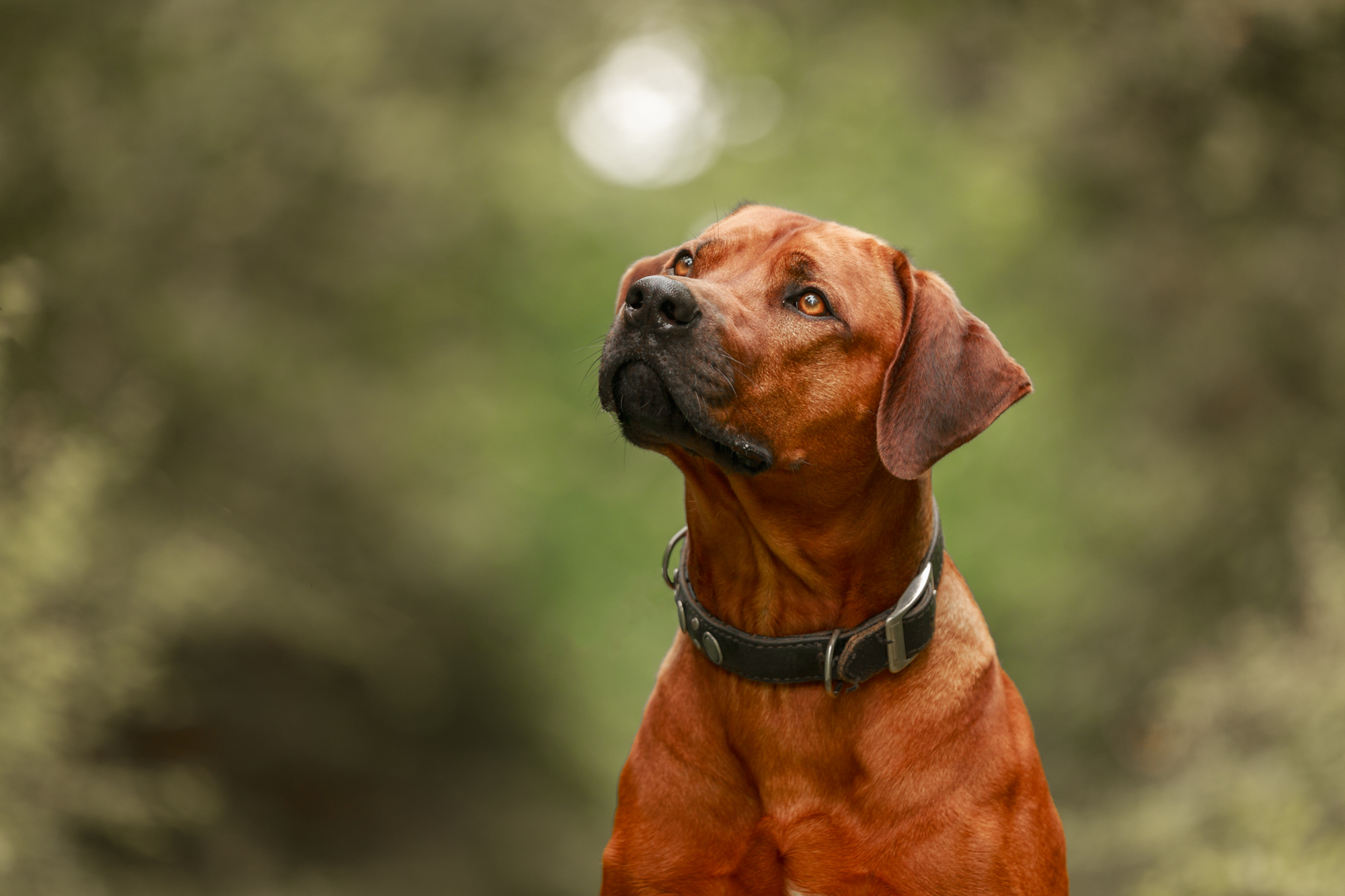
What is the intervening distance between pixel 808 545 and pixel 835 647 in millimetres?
292

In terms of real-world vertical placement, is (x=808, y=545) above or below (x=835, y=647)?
above

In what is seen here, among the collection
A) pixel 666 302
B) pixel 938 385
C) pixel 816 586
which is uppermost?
pixel 666 302

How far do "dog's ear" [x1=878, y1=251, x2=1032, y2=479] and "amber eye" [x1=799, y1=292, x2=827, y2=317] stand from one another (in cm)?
24

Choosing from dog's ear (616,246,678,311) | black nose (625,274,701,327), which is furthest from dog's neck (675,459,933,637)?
dog's ear (616,246,678,311)

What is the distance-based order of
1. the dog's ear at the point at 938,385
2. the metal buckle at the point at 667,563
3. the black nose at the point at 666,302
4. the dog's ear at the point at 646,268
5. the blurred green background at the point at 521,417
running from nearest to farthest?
the black nose at the point at 666,302 < the dog's ear at the point at 938,385 < the metal buckle at the point at 667,563 < the dog's ear at the point at 646,268 < the blurred green background at the point at 521,417

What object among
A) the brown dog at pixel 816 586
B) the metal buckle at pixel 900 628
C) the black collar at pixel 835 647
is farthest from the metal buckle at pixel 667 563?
the metal buckle at pixel 900 628

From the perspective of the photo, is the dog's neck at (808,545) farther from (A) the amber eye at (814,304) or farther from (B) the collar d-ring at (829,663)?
(A) the amber eye at (814,304)

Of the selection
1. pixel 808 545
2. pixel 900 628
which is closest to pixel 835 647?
pixel 900 628

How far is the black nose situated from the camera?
9.09 feet

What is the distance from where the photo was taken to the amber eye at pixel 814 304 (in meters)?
3.04

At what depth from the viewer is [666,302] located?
278cm

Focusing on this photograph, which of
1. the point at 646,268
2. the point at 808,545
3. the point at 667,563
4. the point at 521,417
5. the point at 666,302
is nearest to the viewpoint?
the point at 666,302

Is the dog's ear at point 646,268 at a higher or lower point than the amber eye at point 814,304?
higher

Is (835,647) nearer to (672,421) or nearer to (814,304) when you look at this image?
(672,421)
